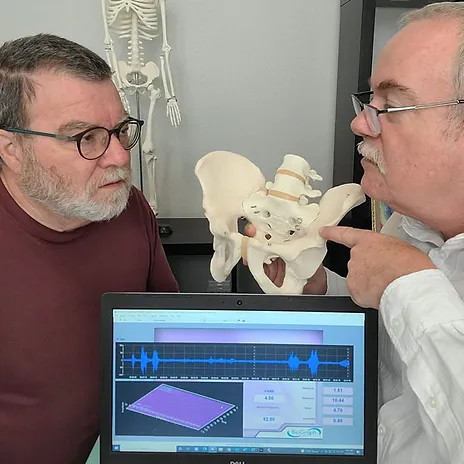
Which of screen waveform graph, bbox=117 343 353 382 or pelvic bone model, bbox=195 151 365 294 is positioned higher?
pelvic bone model, bbox=195 151 365 294

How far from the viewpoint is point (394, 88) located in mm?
1026

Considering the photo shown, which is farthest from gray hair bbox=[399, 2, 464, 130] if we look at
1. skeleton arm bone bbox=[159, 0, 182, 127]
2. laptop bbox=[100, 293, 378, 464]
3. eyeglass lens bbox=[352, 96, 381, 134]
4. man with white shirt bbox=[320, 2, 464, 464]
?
skeleton arm bone bbox=[159, 0, 182, 127]

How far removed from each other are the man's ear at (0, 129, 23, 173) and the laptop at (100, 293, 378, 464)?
17.3 inches

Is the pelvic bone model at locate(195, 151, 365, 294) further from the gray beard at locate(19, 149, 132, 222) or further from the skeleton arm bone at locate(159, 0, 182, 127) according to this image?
Result: the skeleton arm bone at locate(159, 0, 182, 127)

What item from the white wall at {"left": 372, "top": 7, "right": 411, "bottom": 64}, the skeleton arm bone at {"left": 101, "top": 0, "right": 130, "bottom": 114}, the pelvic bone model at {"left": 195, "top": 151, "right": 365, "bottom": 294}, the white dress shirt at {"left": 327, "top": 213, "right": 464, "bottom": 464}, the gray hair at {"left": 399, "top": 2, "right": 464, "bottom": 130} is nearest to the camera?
the white dress shirt at {"left": 327, "top": 213, "right": 464, "bottom": 464}

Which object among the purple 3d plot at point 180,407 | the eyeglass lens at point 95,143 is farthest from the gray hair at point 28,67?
the purple 3d plot at point 180,407

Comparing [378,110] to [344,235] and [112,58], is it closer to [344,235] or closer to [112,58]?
[344,235]

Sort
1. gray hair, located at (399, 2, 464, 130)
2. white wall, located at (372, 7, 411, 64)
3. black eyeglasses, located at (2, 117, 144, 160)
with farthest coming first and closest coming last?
white wall, located at (372, 7, 411, 64), black eyeglasses, located at (2, 117, 144, 160), gray hair, located at (399, 2, 464, 130)

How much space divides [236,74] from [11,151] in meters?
1.17

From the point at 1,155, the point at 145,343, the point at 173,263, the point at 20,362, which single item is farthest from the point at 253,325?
Answer: the point at 173,263

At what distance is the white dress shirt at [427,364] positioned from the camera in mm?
814

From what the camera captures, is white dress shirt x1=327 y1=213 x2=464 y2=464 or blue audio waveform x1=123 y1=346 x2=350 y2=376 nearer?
white dress shirt x1=327 y1=213 x2=464 y2=464

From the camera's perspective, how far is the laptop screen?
999 millimetres

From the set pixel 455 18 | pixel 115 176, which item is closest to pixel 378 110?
pixel 455 18
